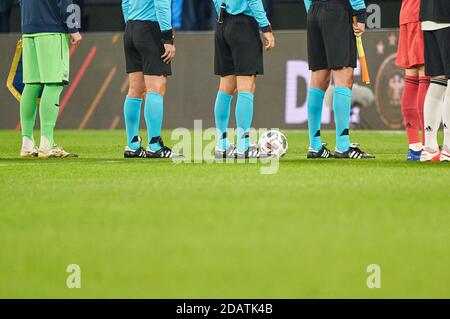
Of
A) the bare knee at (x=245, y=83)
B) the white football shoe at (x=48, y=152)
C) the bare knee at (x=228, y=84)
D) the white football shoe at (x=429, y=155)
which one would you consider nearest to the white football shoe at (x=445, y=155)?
the white football shoe at (x=429, y=155)

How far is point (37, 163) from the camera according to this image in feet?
30.8

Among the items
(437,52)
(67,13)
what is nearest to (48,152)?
(67,13)

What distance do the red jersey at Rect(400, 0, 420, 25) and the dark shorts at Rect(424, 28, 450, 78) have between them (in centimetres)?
76

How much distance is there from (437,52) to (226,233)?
4.63 meters

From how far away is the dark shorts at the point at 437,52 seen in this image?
28.5 ft

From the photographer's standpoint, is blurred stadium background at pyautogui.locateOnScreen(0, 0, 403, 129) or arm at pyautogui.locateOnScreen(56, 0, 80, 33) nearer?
arm at pyautogui.locateOnScreen(56, 0, 80, 33)

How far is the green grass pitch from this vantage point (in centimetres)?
376

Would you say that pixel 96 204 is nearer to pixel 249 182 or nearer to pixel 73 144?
pixel 249 182

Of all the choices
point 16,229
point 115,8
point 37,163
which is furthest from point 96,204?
point 115,8

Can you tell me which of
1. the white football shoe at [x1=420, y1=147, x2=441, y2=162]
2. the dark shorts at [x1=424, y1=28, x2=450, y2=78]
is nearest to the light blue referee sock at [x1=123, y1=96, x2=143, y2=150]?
the white football shoe at [x1=420, y1=147, x2=441, y2=162]

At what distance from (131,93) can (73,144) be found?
348 cm

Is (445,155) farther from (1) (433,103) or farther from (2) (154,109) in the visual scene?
(2) (154,109)

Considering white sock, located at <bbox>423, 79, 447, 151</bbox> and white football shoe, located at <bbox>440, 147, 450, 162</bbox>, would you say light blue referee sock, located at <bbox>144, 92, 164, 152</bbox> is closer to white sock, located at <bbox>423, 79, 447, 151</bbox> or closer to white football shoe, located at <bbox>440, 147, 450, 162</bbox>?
white sock, located at <bbox>423, 79, 447, 151</bbox>

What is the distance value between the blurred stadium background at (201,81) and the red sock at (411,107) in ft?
→ 21.8
